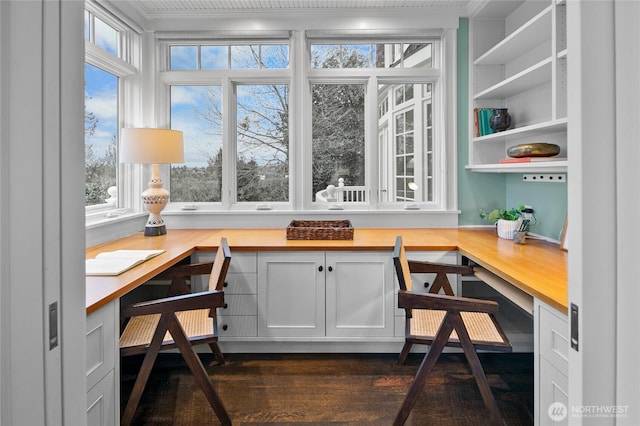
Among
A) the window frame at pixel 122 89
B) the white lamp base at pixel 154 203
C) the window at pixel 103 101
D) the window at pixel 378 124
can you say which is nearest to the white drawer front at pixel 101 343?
the window at pixel 103 101

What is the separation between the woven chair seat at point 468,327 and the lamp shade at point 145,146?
1909 mm

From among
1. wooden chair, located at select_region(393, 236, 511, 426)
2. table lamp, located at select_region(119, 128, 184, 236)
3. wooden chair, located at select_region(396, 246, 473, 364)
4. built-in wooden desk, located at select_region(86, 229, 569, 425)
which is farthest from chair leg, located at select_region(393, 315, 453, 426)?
table lamp, located at select_region(119, 128, 184, 236)

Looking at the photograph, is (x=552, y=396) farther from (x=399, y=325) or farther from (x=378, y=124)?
(x=378, y=124)

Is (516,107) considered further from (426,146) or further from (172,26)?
(172,26)

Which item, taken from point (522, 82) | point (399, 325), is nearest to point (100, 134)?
point (399, 325)

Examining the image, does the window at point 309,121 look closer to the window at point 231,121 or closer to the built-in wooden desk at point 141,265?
the window at point 231,121

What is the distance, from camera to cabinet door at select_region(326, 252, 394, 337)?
2549 millimetres

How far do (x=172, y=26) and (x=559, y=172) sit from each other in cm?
294

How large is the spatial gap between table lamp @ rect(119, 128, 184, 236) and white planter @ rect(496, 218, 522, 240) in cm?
227

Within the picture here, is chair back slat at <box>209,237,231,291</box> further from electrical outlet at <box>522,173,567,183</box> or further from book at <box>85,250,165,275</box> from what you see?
electrical outlet at <box>522,173,567,183</box>

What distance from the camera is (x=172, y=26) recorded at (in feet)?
10.4

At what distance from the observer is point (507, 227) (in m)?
2.77

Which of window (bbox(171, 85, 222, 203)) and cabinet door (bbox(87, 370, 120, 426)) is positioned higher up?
window (bbox(171, 85, 222, 203))

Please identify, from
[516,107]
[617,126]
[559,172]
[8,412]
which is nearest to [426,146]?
[516,107]
